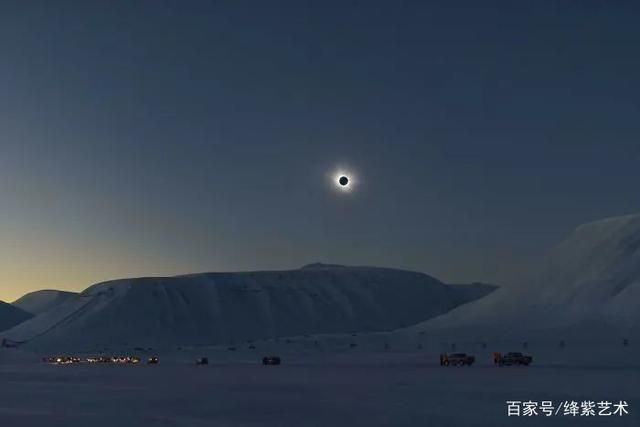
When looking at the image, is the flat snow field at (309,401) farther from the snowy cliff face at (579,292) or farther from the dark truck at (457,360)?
the snowy cliff face at (579,292)

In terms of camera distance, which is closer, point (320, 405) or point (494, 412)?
point (494, 412)

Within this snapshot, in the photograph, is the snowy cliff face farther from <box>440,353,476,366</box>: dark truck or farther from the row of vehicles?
<box>440,353,476,366</box>: dark truck

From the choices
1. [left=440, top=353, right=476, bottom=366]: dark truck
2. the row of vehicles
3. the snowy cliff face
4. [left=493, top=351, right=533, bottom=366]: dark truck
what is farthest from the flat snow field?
the snowy cliff face

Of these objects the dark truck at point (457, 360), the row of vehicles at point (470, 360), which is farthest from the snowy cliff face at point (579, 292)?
the dark truck at point (457, 360)

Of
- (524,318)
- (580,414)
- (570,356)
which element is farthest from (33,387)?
(524,318)

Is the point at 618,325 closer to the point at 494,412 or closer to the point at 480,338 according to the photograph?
the point at 480,338

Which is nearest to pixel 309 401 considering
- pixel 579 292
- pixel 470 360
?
pixel 470 360

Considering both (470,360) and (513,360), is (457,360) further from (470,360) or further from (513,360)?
(513,360)

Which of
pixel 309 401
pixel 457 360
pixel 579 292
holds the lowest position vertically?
pixel 309 401
